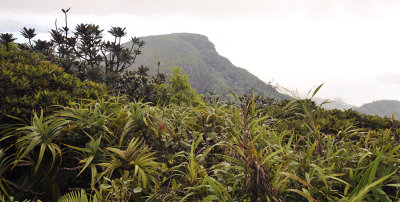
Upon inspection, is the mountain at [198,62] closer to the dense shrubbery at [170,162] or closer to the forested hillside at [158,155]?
the forested hillside at [158,155]

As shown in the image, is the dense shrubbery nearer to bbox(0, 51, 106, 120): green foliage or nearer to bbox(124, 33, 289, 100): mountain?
bbox(0, 51, 106, 120): green foliage

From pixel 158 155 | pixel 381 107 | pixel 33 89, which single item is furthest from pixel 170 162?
pixel 381 107

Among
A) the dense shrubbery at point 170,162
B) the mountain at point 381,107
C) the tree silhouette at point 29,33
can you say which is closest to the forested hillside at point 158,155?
the dense shrubbery at point 170,162

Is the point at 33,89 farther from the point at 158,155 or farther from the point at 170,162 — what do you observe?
→ the point at 170,162

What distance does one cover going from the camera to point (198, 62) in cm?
13612

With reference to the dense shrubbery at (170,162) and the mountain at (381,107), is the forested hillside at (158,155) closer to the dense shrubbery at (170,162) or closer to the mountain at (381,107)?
the dense shrubbery at (170,162)

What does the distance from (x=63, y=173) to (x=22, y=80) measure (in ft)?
5.46

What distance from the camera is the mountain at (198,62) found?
114 m

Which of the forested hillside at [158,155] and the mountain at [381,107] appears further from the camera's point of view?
the mountain at [381,107]

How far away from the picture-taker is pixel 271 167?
196 cm

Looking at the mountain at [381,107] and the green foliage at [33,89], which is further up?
the green foliage at [33,89]

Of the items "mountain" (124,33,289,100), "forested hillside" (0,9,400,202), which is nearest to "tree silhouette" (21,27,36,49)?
"forested hillside" (0,9,400,202)

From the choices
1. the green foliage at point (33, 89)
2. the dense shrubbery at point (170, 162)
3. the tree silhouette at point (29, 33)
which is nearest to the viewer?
the dense shrubbery at point (170, 162)

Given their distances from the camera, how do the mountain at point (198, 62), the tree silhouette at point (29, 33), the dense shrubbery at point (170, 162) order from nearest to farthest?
1. the dense shrubbery at point (170, 162)
2. the tree silhouette at point (29, 33)
3. the mountain at point (198, 62)
